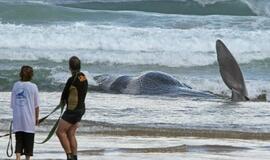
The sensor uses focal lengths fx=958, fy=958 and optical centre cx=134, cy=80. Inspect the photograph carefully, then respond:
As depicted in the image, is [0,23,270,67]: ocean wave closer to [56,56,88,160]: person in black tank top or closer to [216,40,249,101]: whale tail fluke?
[216,40,249,101]: whale tail fluke

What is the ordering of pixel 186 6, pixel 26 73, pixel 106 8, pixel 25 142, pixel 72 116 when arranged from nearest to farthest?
pixel 26 73
pixel 25 142
pixel 72 116
pixel 106 8
pixel 186 6

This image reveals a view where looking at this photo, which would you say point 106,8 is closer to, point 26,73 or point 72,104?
point 72,104

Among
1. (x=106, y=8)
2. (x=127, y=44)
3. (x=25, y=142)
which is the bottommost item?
(x=25, y=142)

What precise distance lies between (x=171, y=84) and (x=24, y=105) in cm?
904

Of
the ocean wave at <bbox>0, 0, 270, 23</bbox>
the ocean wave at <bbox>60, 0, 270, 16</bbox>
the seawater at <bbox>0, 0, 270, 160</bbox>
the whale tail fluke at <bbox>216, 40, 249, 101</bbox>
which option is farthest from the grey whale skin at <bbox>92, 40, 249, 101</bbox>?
the ocean wave at <bbox>60, 0, 270, 16</bbox>

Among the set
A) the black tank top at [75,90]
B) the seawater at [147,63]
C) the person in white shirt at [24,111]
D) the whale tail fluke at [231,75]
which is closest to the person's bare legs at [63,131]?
the black tank top at [75,90]

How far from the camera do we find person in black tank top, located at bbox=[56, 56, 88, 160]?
9.92m

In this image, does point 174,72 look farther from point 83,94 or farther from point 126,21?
point 83,94

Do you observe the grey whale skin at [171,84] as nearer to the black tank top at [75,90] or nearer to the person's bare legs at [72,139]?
the person's bare legs at [72,139]

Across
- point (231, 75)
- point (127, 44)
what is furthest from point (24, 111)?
point (127, 44)

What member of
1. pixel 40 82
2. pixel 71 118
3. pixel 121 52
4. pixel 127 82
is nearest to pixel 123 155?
pixel 71 118

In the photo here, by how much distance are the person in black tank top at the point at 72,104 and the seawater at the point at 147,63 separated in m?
0.50

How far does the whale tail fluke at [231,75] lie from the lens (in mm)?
16984

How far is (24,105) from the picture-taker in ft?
31.7
